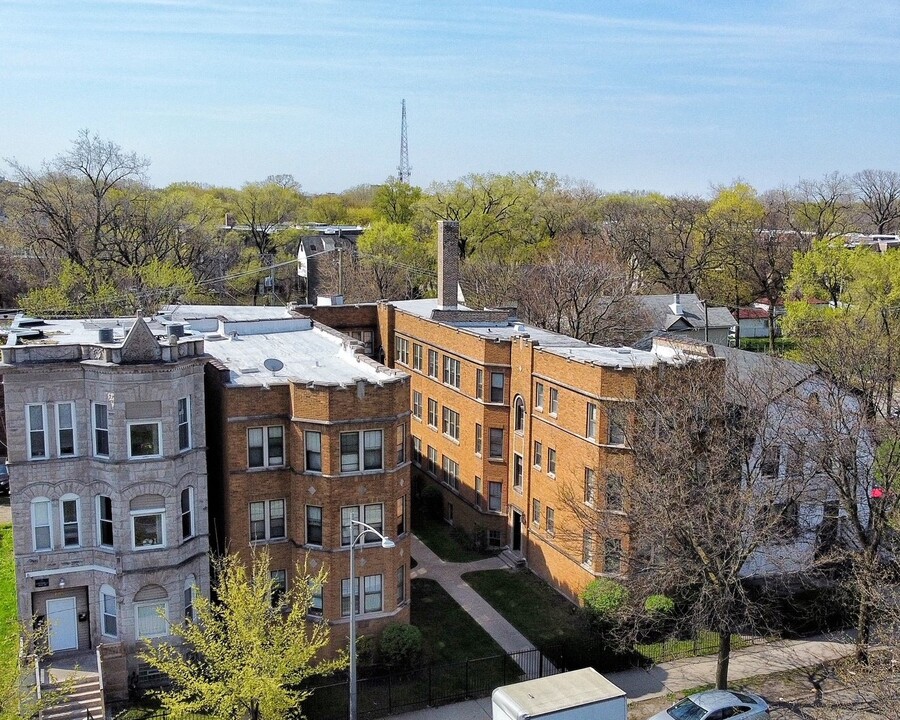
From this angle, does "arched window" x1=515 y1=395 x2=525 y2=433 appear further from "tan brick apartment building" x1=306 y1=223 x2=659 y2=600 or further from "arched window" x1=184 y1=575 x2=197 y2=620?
"arched window" x1=184 y1=575 x2=197 y2=620

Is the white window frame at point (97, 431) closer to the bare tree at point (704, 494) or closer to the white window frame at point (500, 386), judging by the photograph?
the bare tree at point (704, 494)

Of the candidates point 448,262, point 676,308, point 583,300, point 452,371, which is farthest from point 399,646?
point 676,308

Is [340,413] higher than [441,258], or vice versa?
[441,258]

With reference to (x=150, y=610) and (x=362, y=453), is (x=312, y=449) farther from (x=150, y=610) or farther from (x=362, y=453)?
(x=150, y=610)

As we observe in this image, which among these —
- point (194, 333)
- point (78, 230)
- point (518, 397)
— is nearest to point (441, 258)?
point (518, 397)

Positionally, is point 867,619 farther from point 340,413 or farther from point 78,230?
point 78,230

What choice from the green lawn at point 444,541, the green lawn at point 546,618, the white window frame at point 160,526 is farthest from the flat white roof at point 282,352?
the green lawn at point 444,541
